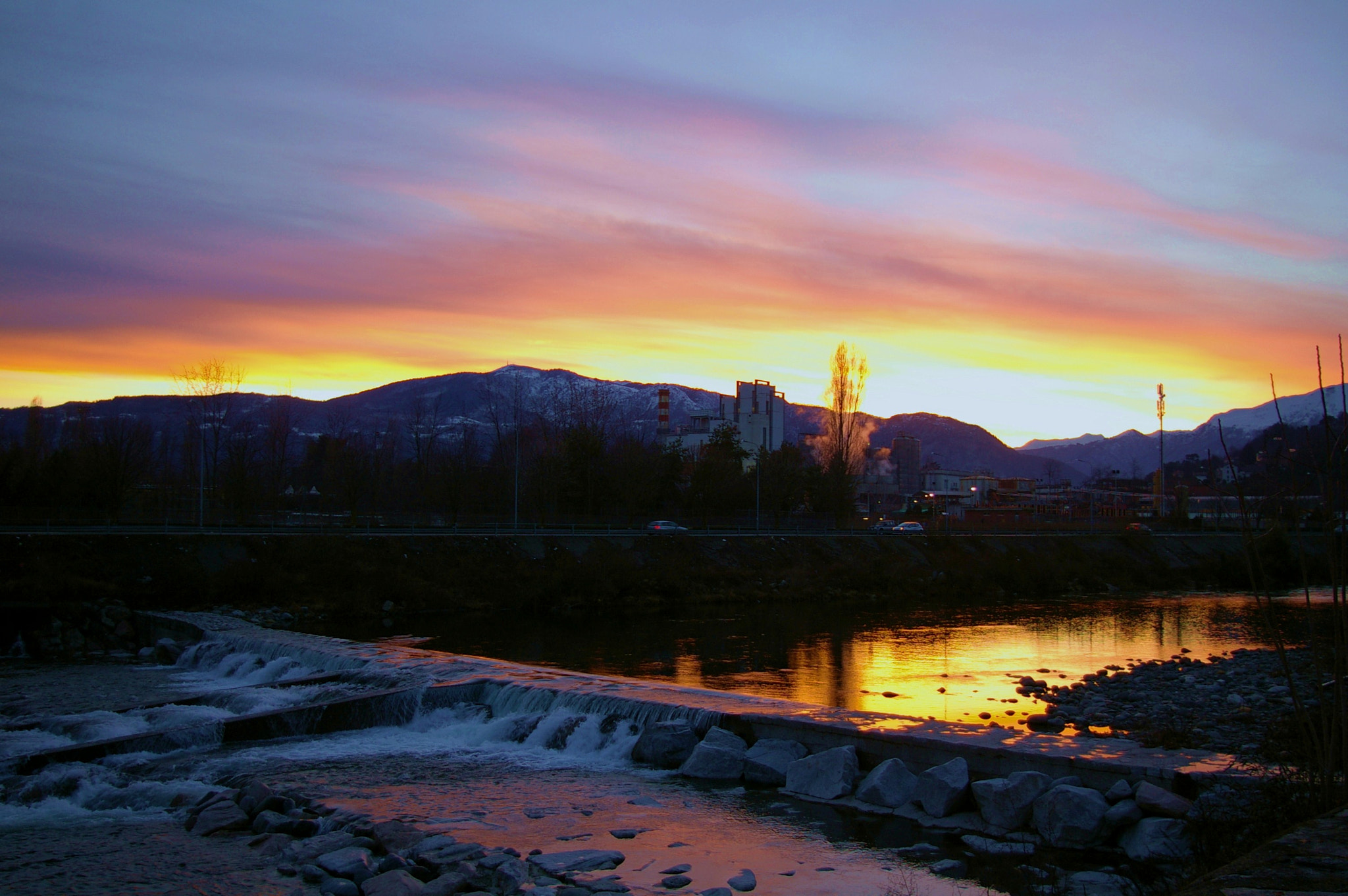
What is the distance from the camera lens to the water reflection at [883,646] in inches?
936

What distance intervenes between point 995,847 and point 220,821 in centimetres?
1009

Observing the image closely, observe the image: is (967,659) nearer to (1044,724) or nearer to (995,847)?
(1044,724)

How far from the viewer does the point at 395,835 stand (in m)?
11.6

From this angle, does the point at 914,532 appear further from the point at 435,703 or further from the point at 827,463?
the point at 435,703

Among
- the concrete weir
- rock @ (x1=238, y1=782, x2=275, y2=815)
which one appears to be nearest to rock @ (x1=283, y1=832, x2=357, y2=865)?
rock @ (x1=238, y1=782, x2=275, y2=815)

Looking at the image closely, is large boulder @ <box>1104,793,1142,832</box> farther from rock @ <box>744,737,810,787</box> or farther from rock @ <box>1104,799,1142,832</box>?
rock @ <box>744,737,810,787</box>

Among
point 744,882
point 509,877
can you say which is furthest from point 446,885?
point 744,882

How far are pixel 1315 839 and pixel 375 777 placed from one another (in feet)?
42.6

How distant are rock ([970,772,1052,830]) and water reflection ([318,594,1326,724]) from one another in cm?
740

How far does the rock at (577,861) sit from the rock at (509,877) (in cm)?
35

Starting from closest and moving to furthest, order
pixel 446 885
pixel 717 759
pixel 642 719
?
pixel 446 885 → pixel 717 759 → pixel 642 719

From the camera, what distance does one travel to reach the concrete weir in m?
12.7

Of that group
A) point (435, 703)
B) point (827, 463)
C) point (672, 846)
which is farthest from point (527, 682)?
point (827, 463)

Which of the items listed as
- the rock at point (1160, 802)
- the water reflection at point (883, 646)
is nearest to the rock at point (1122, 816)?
the rock at point (1160, 802)
